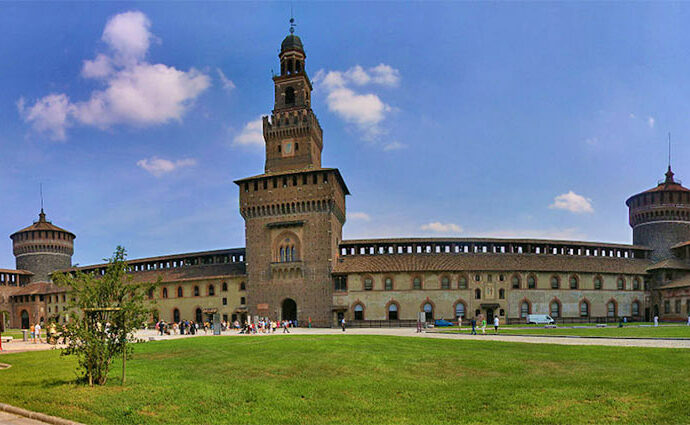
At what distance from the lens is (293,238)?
203 ft

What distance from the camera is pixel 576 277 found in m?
62.8

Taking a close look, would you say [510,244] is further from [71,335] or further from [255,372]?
[71,335]

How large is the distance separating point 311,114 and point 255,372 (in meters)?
52.8

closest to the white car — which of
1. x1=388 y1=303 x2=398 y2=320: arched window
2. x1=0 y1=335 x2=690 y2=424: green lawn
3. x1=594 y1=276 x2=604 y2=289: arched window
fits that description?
x1=594 y1=276 x2=604 y2=289: arched window

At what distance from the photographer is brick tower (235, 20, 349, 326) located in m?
60.1

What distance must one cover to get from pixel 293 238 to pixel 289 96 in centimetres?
2064

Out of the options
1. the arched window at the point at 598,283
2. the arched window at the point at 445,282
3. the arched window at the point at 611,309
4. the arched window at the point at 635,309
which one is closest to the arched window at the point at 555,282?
the arched window at the point at 598,283

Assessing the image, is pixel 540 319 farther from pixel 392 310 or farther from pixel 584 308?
pixel 392 310

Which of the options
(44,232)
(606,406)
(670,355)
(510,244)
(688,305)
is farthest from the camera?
(44,232)

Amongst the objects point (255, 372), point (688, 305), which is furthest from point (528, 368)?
point (688, 305)

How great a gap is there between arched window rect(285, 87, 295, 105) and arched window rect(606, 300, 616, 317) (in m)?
49.3

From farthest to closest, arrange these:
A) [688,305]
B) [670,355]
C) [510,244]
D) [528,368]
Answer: [510,244], [688,305], [670,355], [528,368]

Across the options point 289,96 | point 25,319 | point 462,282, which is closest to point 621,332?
point 462,282

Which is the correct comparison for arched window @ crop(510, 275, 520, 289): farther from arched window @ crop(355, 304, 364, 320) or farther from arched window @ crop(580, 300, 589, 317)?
arched window @ crop(355, 304, 364, 320)
